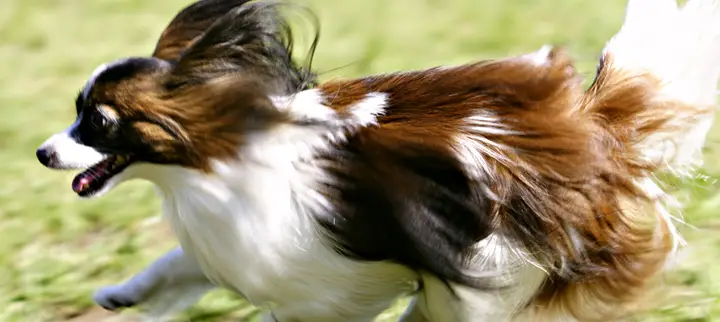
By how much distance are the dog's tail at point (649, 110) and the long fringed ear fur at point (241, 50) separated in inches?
31.7

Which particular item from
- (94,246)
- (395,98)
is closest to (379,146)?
(395,98)

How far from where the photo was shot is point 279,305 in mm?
2928

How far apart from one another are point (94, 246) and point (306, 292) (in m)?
1.84

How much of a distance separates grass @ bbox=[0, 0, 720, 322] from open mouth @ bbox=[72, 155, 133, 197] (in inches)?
41.2

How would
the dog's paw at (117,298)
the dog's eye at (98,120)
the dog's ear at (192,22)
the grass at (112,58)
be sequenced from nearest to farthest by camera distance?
the dog's eye at (98,120)
the dog's ear at (192,22)
the dog's paw at (117,298)
the grass at (112,58)

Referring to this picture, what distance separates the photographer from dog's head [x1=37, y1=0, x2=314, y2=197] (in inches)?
104

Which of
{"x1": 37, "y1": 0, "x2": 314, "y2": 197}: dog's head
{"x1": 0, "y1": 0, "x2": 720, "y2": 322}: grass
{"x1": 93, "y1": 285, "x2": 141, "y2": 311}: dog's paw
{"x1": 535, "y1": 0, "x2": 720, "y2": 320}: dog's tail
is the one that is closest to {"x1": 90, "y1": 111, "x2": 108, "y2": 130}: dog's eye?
{"x1": 37, "y1": 0, "x2": 314, "y2": 197}: dog's head

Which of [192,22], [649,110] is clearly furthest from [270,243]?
[649,110]

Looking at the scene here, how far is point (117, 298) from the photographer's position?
3.38 meters

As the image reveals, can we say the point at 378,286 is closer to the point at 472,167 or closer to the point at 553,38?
the point at 472,167

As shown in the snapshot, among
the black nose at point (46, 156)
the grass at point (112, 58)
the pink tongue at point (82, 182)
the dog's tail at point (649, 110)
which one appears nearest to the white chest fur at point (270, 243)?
the pink tongue at point (82, 182)

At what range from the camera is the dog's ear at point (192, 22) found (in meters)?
2.90

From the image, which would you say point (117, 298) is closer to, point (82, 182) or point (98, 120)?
point (82, 182)

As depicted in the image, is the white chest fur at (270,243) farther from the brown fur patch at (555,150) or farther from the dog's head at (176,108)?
the brown fur patch at (555,150)
